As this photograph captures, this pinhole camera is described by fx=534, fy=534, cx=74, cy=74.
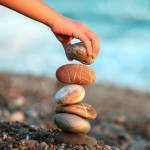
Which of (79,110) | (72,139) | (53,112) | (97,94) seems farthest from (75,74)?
(97,94)

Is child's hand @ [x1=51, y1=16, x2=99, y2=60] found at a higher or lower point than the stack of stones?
higher

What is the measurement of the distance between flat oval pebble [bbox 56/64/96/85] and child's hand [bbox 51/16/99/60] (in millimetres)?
200

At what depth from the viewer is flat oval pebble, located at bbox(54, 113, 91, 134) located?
425 cm

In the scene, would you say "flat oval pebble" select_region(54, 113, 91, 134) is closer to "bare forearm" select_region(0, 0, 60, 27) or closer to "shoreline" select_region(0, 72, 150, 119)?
"bare forearm" select_region(0, 0, 60, 27)

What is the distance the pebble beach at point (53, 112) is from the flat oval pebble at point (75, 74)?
1.70ft

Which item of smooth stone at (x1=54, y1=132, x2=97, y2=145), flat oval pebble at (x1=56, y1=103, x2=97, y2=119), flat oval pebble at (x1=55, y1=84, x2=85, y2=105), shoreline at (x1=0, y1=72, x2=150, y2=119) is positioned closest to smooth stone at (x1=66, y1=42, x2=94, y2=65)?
flat oval pebble at (x1=55, y1=84, x2=85, y2=105)

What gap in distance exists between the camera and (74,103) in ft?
14.5

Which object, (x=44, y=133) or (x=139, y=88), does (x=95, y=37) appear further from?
(x=139, y=88)

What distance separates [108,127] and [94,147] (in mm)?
4200

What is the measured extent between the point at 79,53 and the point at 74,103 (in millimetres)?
438

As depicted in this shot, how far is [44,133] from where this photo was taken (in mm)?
4684

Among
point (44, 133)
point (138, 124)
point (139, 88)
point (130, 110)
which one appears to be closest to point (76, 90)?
point (44, 133)

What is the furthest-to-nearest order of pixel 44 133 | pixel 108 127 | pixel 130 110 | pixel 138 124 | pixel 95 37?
pixel 130 110 < pixel 138 124 < pixel 108 127 < pixel 44 133 < pixel 95 37

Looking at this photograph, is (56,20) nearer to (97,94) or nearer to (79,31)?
(79,31)
